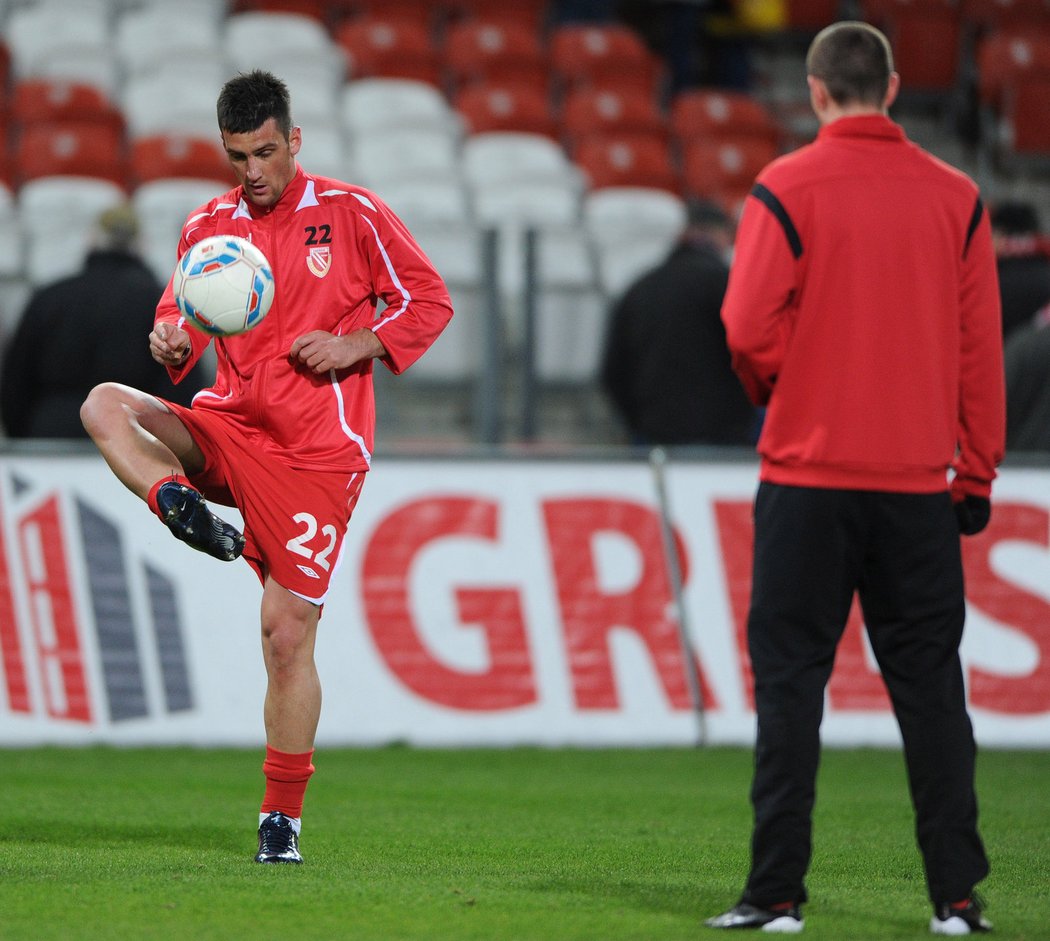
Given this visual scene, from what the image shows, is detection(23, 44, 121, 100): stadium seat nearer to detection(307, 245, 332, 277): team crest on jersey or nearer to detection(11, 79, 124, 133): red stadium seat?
detection(11, 79, 124, 133): red stadium seat

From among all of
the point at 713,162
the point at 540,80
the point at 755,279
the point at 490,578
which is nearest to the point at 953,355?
the point at 755,279

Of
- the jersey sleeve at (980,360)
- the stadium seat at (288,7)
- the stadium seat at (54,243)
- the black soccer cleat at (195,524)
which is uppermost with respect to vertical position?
the stadium seat at (288,7)

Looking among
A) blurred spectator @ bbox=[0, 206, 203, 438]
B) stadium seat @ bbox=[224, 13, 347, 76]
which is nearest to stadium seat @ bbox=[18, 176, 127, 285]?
blurred spectator @ bbox=[0, 206, 203, 438]

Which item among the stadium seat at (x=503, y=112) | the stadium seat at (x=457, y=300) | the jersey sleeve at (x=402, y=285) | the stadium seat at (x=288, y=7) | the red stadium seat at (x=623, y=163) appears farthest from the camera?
the stadium seat at (x=288, y=7)

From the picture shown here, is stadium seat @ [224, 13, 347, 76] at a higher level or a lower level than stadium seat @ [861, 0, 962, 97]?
higher

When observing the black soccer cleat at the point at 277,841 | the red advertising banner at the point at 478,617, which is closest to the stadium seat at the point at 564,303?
the red advertising banner at the point at 478,617

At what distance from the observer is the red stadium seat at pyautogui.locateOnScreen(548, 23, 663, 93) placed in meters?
15.8

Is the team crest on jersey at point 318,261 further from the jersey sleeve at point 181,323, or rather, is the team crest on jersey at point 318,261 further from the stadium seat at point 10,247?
the stadium seat at point 10,247

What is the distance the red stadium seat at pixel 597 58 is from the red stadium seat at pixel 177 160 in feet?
12.8

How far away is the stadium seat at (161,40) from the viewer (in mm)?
14461

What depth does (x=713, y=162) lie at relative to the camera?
1472cm

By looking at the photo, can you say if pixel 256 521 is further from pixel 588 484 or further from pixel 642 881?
pixel 588 484

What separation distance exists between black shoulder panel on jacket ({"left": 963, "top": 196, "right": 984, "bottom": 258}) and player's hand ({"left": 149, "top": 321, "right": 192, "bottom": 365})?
7.51 feet

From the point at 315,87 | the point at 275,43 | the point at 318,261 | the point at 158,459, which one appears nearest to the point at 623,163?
the point at 315,87
